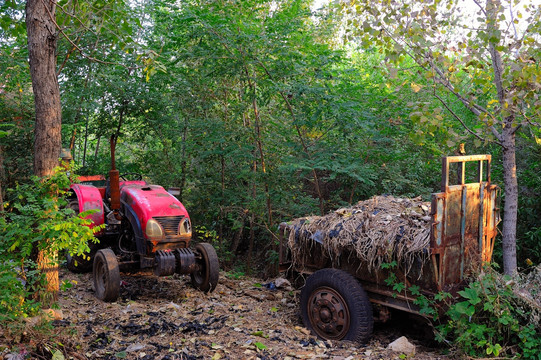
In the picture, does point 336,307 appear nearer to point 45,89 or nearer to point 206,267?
point 206,267

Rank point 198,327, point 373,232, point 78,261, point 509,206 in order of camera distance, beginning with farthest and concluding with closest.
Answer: point 78,261, point 509,206, point 198,327, point 373,232

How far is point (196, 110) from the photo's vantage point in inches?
375

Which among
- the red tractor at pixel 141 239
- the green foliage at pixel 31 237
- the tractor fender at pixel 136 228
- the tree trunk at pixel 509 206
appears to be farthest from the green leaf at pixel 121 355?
the tree trunk at pixel 509 206

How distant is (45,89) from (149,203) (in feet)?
6.66

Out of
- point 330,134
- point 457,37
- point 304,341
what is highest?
point 457,37

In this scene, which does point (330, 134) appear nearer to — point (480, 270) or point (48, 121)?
point (480, 270)

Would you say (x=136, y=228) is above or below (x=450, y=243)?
below

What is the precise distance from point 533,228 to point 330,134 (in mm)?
3625

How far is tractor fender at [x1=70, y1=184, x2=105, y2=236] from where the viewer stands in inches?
257

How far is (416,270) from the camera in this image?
4.31 m

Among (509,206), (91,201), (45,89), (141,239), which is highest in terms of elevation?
(45,89)

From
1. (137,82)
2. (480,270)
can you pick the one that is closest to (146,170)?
(137,82)

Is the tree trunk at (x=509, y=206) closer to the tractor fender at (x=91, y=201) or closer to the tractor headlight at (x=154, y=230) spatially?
the tractor headlight at (x=154, y=230)

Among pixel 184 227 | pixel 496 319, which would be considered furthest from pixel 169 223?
pixel 496 319
